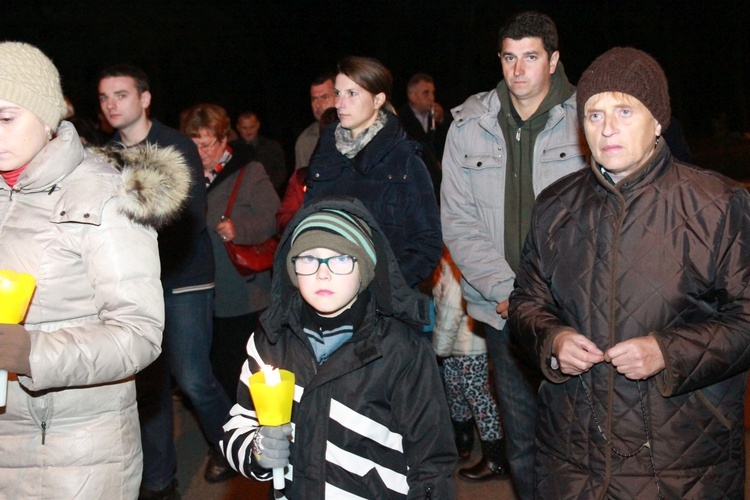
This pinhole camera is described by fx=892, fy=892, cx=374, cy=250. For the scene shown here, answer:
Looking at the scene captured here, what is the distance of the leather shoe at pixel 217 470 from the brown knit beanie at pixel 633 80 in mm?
3539

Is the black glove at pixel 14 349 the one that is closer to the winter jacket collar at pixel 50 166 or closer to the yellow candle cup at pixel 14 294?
the yellow candle cup at pixel 14 294

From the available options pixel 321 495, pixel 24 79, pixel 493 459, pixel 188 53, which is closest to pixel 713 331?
pixel 321 495

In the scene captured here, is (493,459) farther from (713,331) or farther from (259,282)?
(713,331)

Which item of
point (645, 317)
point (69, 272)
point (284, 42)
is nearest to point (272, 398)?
point (69, 272)

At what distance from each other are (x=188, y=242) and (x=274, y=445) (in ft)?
9.38

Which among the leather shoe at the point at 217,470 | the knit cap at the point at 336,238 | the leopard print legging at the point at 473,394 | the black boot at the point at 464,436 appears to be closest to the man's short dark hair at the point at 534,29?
the knit cap at the point at 336,238

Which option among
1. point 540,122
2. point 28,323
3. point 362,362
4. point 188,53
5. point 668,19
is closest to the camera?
point 28,323

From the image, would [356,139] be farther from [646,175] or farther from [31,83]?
[31,83]

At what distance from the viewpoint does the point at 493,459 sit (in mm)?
5449

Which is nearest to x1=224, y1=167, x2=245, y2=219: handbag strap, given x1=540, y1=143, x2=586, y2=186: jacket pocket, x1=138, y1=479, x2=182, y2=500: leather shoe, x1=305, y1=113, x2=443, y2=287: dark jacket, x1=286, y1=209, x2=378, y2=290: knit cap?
x1=305, y1=113, x2=443, y2=287: dark jacket

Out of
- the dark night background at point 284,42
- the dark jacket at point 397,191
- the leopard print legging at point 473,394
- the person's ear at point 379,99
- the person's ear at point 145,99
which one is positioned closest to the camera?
the dark jacket at point 397,191

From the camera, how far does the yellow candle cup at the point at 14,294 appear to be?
255cm

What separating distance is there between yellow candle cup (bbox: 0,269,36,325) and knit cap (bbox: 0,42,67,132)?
0.58 m

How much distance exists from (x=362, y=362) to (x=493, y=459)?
2712mm
